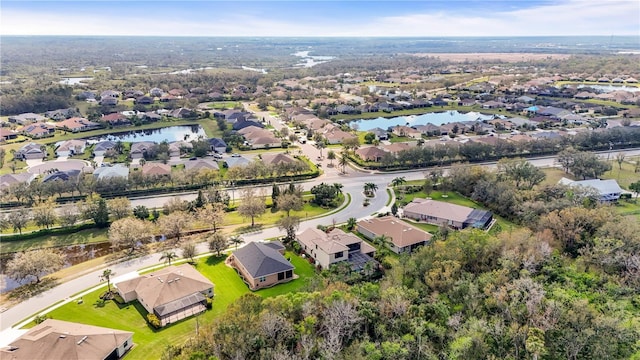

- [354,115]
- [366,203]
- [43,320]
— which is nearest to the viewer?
[43,320]

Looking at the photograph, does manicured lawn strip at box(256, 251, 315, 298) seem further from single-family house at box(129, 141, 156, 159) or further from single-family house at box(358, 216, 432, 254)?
single-family house at box(129, 141, 156, 159)

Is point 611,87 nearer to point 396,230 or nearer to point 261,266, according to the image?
point 396,230

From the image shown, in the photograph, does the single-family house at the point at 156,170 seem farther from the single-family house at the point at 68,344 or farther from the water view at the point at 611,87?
the water view at the point at 611,87

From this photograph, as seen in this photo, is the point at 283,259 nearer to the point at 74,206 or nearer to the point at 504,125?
the point at 74,206

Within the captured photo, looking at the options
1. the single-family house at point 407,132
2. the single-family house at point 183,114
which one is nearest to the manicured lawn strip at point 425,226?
the single-family house at point 407,132

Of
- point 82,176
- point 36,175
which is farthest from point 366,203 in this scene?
point 36,175

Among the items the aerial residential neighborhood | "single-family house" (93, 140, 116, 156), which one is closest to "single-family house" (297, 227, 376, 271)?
the aerial residential neighborhood

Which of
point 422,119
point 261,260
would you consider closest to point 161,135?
point 261,260
